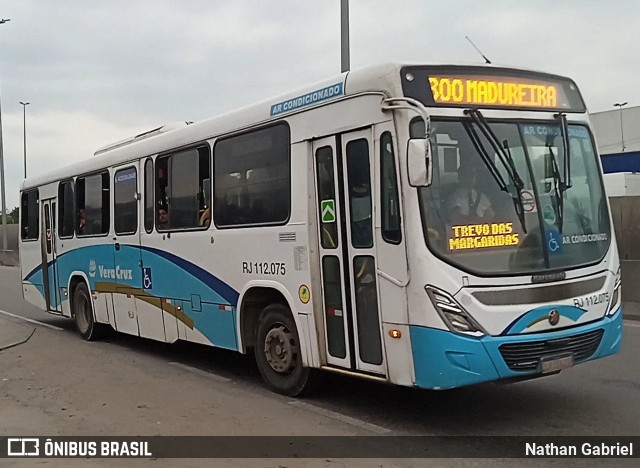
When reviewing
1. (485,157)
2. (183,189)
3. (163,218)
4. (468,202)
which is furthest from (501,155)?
(163,218)

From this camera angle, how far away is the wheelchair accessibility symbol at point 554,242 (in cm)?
637

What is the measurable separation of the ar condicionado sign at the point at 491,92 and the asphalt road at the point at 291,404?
2827 millimetres

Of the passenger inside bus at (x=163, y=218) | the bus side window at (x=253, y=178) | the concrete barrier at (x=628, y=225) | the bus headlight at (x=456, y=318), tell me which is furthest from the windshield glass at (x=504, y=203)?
the concrete barrier at (x=628, y=225)

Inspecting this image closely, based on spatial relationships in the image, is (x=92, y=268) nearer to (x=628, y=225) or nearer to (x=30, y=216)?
(x=30, y=216)

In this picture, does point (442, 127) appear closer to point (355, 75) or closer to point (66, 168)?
point (355, 75)

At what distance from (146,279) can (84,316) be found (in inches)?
120

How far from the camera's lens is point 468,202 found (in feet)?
20.4

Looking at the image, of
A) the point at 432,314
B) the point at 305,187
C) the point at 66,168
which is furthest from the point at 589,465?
the point at 66,168

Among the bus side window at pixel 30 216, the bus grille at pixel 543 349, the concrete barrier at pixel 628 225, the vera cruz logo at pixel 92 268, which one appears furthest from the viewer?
the concrete barrier at pixel 628 225

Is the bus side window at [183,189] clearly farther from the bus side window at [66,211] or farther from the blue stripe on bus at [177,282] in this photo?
the bus side window at [66,211]

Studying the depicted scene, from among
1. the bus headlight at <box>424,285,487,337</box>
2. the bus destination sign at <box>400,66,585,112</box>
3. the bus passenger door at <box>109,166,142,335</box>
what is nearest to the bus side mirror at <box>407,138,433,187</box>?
the bus destination sign at <box>400,66,585,112</box>

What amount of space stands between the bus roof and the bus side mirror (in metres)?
0.63

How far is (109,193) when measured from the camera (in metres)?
11.7

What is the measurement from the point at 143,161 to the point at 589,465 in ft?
24.1
